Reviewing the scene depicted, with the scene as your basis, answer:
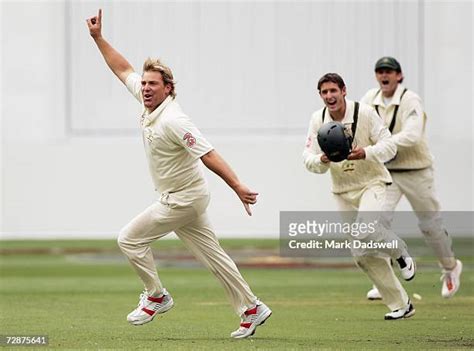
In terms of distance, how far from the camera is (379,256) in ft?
34.6

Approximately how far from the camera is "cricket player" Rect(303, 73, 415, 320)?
10.4 meters

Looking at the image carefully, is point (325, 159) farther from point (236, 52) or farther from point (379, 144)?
point (236, 52)

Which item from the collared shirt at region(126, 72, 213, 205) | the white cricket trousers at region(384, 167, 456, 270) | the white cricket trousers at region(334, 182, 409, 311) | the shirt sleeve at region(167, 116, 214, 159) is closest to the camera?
the shirt sleeve at region(167, 116, 214, 159)

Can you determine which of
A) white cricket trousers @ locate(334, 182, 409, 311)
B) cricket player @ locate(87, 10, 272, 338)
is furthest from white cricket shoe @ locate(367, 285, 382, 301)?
cricket player @ locate(87, 10, 272, 338)

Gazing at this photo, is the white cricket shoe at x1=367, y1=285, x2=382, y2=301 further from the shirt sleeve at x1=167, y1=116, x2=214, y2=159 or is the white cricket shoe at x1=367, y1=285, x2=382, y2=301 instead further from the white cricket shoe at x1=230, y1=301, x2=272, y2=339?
the shirt sleeve at x1=167, y1=116, x2=214, y2=159

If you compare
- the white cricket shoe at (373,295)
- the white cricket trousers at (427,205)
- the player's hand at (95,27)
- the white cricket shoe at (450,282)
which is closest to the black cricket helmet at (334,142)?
the player's hand at (95,27)

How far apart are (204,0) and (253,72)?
4.96 ft

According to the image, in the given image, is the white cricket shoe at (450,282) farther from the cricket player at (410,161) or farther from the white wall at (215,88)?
the white wall at (215,88)

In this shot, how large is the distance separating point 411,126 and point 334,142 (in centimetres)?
227

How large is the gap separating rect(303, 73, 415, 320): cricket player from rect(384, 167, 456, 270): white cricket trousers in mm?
1767

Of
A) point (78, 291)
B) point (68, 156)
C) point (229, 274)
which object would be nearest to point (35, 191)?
point (68, 156)

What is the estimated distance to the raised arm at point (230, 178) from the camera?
8703 mm

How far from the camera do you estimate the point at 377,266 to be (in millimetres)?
10609

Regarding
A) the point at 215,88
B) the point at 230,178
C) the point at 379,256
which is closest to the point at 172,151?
the point at 230,178
